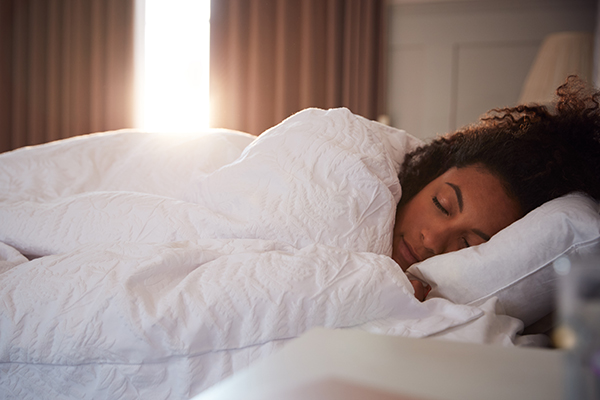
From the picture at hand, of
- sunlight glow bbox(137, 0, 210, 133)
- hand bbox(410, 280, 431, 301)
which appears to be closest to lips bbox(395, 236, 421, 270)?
hand bbox(410, 280, 431, 301)

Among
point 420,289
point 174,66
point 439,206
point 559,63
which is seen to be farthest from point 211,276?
point 174,66

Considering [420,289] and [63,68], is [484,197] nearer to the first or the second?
[420,289]

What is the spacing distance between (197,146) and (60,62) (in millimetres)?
2612

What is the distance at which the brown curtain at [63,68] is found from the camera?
312cm

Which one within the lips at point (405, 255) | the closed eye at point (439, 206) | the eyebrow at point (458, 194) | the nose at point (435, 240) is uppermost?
the eyebrow at point (458, 194)

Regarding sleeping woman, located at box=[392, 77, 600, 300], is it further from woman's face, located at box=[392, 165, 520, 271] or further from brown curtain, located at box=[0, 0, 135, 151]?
brown curtain, located at box=[0, 0, 135, 151]

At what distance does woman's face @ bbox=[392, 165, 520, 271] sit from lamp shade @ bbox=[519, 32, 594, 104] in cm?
142

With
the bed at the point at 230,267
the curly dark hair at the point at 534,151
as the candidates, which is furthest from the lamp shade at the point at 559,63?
the bed at the point at 230,267

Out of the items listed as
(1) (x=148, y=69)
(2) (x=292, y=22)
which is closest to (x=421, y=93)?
(2) (x=292, y=22)

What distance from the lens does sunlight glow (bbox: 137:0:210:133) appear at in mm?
3088

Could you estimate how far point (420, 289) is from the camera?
2.63 ft

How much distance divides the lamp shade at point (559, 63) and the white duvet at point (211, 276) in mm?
1548

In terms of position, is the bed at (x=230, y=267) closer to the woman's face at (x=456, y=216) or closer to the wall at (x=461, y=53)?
the woman's face at (x=456, y=216)

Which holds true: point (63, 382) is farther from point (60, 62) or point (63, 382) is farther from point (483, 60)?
point (60, 62)
